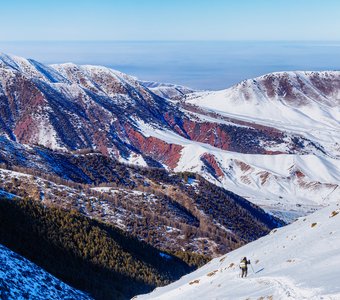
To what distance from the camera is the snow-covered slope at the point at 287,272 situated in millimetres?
15109

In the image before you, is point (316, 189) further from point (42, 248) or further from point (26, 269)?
point (26, 269)

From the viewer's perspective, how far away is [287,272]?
17938mm

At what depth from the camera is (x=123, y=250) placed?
45688mm

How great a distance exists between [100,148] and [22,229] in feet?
375

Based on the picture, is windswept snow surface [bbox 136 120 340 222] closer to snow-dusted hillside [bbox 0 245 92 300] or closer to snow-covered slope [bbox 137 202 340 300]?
snow-dusted hillside [bbox 0 245 92 300]

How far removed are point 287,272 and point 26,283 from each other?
15.5 metres

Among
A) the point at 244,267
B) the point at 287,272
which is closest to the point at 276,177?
the point at 244,267

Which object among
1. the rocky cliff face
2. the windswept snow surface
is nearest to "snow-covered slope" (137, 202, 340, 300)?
the windswept snow surface

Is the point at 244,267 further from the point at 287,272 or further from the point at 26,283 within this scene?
the point at 26,283

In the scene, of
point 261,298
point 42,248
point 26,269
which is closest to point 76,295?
point 26,269

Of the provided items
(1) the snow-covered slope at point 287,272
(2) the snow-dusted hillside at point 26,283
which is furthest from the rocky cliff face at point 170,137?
(1) the snow-covered slope at point 287,272

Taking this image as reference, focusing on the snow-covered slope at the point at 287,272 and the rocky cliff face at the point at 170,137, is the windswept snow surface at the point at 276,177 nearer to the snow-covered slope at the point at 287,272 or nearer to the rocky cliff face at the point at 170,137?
the rocky cliff face at the point at 170,137

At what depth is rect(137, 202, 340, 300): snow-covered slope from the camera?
15109mm

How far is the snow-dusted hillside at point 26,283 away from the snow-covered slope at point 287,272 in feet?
21.5
